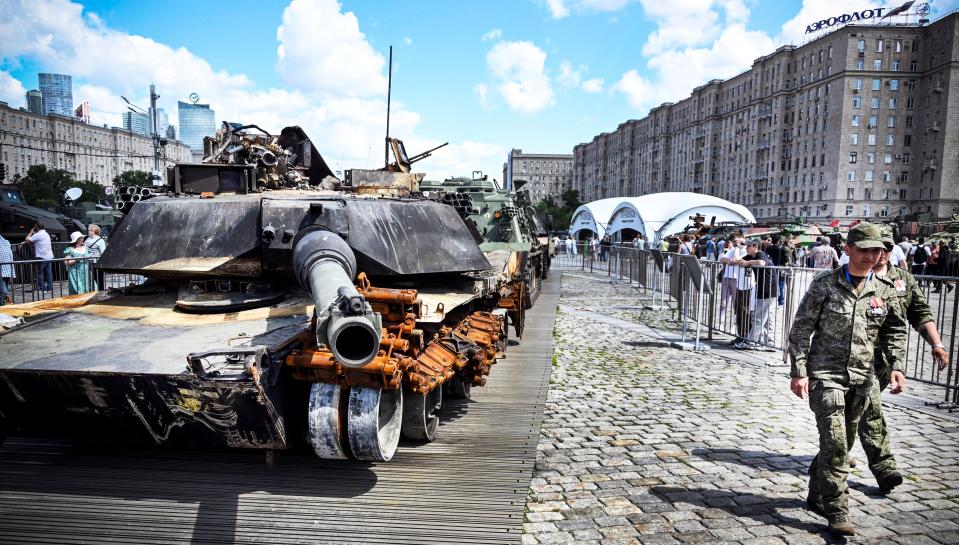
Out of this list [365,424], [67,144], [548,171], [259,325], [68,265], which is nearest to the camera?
[365,424]

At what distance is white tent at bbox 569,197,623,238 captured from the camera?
155 feet

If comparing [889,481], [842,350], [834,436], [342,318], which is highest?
[342,318]

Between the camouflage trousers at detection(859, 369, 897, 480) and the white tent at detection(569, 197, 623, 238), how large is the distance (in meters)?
41.4

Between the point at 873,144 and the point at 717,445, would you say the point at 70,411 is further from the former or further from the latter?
the point at 873,144

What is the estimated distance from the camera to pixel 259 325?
16.3 feet

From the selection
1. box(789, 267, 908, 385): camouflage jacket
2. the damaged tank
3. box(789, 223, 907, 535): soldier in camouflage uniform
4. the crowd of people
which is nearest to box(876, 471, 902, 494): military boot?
A: box(789, 223, 907, 535): soldier in camouflage uniform

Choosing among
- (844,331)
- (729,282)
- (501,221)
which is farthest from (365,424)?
(501,221)

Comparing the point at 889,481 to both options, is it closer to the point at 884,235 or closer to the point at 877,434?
the point at 877,434

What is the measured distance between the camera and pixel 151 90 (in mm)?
26703

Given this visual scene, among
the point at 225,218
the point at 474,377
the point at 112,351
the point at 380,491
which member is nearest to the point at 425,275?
the point at 474,377

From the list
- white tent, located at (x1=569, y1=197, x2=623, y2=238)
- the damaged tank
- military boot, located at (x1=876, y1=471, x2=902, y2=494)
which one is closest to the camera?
the damaged tank

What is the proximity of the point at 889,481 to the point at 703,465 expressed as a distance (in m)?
1.32

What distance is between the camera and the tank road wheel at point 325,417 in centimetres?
419

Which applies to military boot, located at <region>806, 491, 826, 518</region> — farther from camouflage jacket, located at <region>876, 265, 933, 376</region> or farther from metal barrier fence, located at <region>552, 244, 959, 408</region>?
metal barrier fence, located at <region>552, 244, 959, 408</region>
